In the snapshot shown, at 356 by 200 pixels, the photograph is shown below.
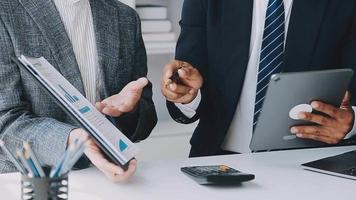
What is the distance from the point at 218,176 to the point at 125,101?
Answer: 0.29 metres

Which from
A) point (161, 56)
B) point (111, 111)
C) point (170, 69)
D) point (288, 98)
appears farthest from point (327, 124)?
point (161, 56)

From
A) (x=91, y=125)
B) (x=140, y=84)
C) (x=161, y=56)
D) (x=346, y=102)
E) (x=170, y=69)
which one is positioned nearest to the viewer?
(x=91, y=125)

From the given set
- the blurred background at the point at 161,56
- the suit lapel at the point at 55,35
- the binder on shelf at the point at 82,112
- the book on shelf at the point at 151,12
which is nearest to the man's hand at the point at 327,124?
the binder on shelf at the point at 82,112

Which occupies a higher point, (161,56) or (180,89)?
(180,89)

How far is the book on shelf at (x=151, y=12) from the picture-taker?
7.76ft

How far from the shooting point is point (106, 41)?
4.47ft

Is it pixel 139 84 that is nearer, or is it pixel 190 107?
pixel 139 84

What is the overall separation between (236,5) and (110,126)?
638 millimetres

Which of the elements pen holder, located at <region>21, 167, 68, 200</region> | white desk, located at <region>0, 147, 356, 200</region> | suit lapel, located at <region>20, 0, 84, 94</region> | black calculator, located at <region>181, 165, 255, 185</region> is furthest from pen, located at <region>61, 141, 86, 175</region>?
suit lapel, located at <region>20, 0, 84, 94</region>

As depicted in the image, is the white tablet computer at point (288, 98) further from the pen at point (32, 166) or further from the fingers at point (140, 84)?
the pen at point (32, 166)

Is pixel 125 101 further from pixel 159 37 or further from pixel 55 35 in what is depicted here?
pixel 159 37

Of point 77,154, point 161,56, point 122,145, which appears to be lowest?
point 161,56

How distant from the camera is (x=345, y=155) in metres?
1.36

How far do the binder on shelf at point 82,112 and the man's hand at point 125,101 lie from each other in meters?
0.12
